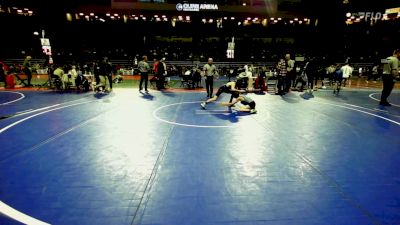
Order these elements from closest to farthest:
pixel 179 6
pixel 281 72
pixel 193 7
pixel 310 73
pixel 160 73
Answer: pixel 281 72, pixel 310 73, pixel 160 73, pixel 193 7, pixel 179 6

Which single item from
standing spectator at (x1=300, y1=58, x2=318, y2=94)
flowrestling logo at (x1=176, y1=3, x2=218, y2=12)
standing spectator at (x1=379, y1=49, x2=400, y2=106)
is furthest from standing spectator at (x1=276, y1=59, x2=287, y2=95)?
flowrestling logo at (x1=176, y1=3, x2=218, y2=12)

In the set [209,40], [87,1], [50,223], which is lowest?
[50,223]

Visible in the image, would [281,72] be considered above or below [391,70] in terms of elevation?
below

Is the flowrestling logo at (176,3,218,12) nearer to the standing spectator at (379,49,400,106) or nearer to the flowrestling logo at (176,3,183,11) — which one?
the flowrestling logo at (176,3,183,11)

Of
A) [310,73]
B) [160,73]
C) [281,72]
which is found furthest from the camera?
[160,73]

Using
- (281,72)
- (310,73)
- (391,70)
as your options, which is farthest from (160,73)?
(391,70)

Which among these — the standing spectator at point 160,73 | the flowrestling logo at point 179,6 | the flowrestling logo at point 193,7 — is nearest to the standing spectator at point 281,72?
the standing spectator at point 160,73

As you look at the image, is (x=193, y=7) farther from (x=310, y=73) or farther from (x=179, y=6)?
(x=310, y=73)

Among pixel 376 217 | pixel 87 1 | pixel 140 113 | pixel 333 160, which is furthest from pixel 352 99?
pixel 87 1

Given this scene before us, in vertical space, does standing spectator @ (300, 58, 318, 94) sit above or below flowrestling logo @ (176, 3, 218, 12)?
below

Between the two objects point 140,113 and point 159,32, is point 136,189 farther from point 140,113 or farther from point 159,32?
point 159,32

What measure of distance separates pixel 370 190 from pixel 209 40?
120ft

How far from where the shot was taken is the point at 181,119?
10461 millimetres

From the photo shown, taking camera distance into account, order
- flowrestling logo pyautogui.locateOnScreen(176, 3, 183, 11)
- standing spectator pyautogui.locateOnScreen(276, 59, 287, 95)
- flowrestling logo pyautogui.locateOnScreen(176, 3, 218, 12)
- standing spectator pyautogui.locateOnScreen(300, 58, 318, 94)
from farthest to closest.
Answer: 1. flowrestling logo pyautogui.locateOnScreen(176, 3, 183, 11)
2. flowrestling logo pyautogui.locateOnScreen(176, 3, 218, 12)
3. standing spectator pyautogui.locateOnScreen(300, 58, 318, 94)
4. standing spectator pyautogui.locateOnScreen(276, 59, 287, 95)
